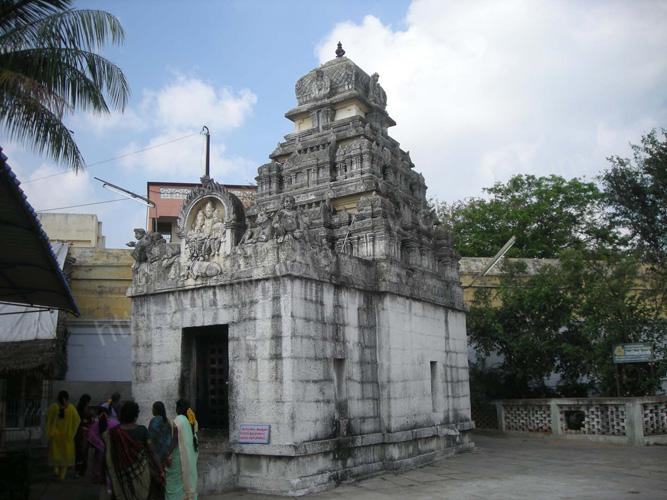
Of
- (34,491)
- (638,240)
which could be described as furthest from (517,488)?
(638,240)

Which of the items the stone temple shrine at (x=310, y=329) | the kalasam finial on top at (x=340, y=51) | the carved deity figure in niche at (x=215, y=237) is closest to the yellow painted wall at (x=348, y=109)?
the stone temple shrine at (x=310, y=329)

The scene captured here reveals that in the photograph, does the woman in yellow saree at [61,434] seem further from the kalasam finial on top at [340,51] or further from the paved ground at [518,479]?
the kalasam finial on top at [340,51]

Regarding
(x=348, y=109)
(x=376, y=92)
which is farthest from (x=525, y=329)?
(x=348, y=109)

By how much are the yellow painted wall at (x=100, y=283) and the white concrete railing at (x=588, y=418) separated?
14.0m

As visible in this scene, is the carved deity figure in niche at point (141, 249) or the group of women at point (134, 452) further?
the carved deity figure in niche at point (141, 249)

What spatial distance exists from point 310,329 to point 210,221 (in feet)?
10.6

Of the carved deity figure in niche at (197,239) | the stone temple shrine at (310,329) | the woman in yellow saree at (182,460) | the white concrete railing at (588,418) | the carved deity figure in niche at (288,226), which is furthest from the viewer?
the white concrete railing at (588,418)

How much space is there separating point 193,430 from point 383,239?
249 inches

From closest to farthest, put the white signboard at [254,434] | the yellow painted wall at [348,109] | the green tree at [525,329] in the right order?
the white signboard at [254,434], the yellow painted wall at [348,109], the green tree at [525,329]

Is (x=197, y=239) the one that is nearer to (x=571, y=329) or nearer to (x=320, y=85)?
(x=320, y=85)

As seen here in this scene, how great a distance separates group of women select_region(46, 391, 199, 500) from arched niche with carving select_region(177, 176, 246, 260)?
3.42 meters

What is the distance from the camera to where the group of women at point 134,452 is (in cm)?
670

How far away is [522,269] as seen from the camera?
21.6m

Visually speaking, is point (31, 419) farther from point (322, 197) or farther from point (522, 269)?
point (522, 269)
